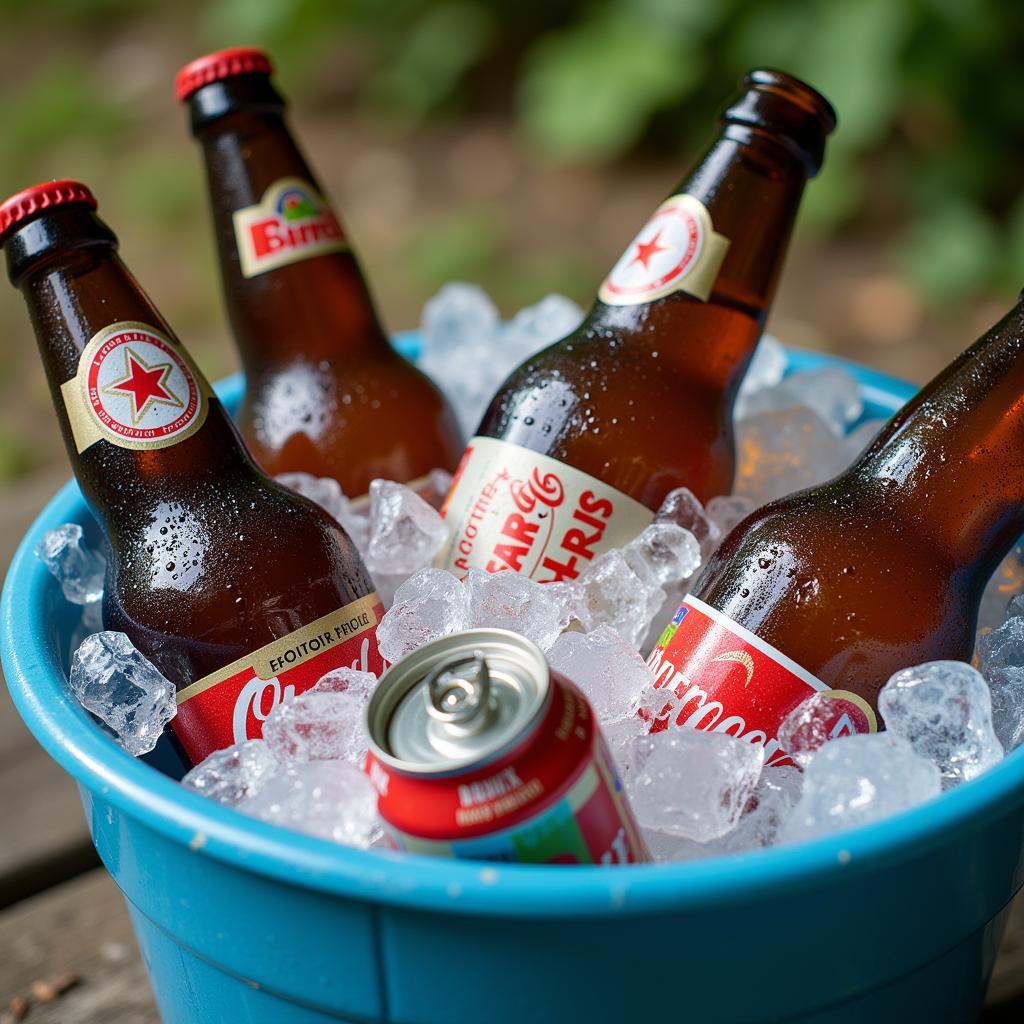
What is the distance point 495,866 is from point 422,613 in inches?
15.6

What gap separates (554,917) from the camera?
78 cm

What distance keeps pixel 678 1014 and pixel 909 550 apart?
19.5 inches

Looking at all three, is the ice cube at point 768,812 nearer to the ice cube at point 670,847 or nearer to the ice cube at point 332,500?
the ice cube at point 670,847

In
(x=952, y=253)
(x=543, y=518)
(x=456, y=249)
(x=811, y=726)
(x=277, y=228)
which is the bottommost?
(x=952, y=253)

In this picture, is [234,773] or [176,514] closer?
[234,773]

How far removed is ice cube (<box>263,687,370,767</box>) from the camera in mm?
1032

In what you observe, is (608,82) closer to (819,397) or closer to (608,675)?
(819,397)

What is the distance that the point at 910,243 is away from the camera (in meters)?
3.78

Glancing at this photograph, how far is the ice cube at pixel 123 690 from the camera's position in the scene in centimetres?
109

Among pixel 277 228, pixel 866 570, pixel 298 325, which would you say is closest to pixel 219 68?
pixel 277 228

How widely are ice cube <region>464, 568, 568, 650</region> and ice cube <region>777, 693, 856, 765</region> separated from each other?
0.22 meters

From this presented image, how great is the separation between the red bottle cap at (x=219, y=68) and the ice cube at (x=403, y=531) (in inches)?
19.2

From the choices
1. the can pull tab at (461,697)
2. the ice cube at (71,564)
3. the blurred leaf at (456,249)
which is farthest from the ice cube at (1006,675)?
the blurred leaf at (456,249)

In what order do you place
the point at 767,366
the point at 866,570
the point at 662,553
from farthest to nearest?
the point at 767,366 < the point at 662,553 < the point at 866,570
